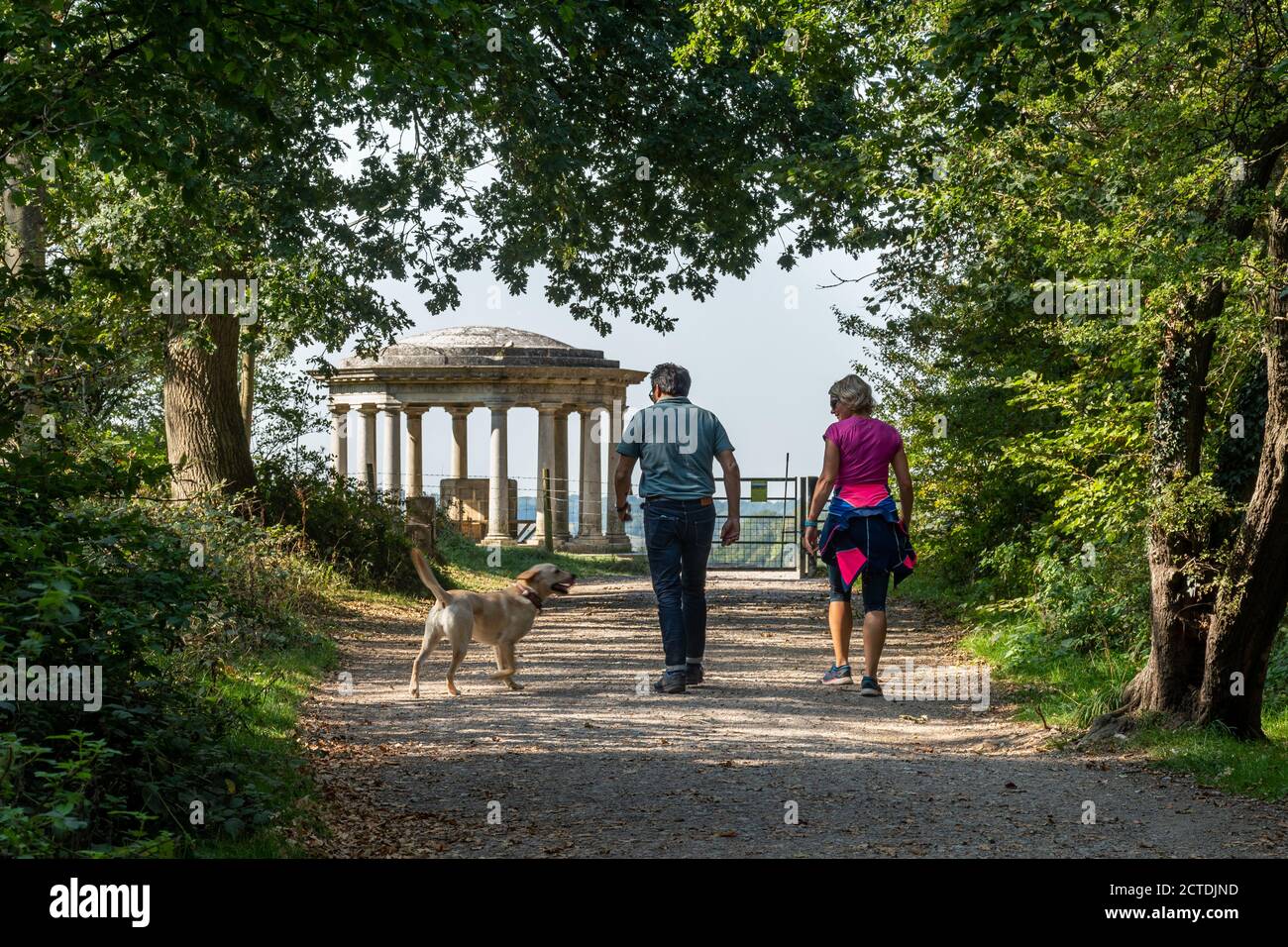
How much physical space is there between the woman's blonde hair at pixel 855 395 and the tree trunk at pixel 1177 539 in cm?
210

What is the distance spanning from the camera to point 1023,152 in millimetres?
8773

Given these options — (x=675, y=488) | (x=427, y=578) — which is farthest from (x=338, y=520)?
(x=675, y=488)

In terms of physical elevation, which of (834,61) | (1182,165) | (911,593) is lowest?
(911,593)

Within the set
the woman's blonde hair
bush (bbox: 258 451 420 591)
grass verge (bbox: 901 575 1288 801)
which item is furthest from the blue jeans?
bush (bbox: 258 451 420 591)

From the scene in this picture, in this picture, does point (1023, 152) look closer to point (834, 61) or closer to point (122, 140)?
point (834, 61)

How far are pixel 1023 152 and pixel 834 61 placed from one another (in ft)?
13.9

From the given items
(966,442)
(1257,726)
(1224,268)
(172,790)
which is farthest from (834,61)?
(172,790)

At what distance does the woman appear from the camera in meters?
9.37

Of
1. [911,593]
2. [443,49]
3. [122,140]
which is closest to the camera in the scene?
[122,140]

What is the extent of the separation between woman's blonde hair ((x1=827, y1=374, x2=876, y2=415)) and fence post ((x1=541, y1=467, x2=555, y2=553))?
18.6 m

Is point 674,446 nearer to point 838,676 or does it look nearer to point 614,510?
point 838,676

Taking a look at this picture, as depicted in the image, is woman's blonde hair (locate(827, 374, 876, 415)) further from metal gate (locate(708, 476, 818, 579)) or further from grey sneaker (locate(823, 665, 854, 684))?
metal gate (locate(708, 476, 818, 579))

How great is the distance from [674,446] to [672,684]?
5.48 ft

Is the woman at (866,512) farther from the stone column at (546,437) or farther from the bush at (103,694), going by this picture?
the stone column at (546,437)
